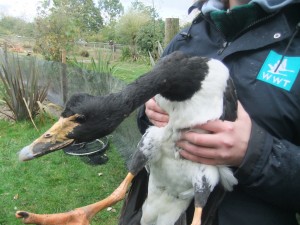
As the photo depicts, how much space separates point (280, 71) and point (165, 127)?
0.59m

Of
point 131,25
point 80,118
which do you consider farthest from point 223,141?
point 131,25

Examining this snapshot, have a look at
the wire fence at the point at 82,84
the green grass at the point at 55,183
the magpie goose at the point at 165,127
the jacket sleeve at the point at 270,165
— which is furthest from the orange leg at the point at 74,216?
the green grass at the point at 55,183

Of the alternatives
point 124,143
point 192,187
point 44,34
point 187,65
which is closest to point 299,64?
point 187,65

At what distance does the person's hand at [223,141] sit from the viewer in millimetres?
1525

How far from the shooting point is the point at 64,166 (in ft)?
18.1

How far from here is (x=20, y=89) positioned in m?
7.24

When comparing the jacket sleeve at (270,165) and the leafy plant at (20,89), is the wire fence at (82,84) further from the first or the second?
the jacket sleeve at (270,165)

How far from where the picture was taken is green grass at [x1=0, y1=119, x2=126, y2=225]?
437 centimetres

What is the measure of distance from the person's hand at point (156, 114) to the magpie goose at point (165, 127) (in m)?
0.03

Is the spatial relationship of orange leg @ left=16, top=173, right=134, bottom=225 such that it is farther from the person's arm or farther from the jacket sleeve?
the jacket sleeve

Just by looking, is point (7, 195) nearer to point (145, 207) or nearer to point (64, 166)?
point (64, 166)

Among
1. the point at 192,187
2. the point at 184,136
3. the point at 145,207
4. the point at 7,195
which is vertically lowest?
the point at 7,195

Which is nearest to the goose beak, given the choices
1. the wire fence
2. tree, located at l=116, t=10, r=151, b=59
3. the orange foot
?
the orange foot

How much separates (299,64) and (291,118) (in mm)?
215
